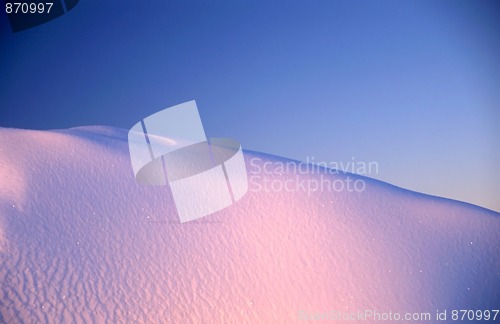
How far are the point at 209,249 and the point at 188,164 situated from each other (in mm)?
5011

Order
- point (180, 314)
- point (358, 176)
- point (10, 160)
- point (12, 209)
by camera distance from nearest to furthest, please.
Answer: point (180, 314)
point (12, 209)
point (10, 160)
point (358, 176)

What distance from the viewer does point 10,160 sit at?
13.3 metres

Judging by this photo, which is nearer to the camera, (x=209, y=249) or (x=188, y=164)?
(x=209, y=249)

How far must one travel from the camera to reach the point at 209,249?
12.9 metres

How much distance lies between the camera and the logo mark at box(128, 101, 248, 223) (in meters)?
14.7

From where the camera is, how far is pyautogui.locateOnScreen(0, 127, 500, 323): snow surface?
10273 millimetres

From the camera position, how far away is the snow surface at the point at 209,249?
1027 centimetres

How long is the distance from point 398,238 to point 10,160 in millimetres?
16850

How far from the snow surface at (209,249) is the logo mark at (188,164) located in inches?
21.3

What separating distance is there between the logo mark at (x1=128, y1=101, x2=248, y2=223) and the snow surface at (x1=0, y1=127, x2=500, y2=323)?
0.54 m

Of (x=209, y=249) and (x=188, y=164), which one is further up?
(x=188, y=164)

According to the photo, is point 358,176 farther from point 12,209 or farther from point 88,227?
point 12,209

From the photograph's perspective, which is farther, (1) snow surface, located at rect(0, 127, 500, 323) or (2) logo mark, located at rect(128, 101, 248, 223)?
(2) logo mark, located at rect(128, 101, 248, 223)

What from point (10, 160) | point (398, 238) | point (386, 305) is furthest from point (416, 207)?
point (10, 160)
